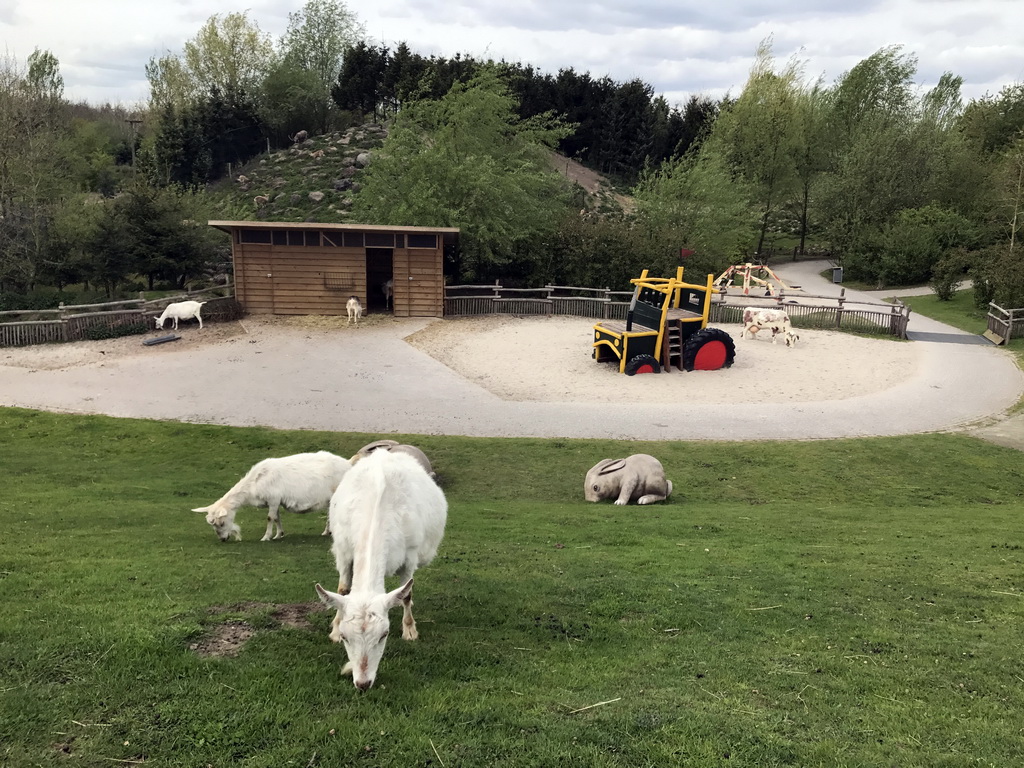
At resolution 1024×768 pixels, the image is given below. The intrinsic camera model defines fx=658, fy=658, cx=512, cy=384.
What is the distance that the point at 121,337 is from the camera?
2242 cm

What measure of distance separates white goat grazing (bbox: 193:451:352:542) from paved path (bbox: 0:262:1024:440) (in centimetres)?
539

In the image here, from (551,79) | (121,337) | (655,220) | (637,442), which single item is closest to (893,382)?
(637,442)

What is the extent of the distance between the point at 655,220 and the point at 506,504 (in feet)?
86.2

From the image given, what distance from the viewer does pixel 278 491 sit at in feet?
29.3

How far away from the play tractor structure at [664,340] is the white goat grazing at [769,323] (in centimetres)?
506

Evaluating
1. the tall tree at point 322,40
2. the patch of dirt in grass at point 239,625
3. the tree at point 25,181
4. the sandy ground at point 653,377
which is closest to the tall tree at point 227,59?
the tall tree at point 322,40

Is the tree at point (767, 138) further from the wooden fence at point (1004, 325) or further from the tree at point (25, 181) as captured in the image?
the tree at point (25, 181)

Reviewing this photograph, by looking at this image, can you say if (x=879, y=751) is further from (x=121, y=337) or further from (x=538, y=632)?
(x=121, y=337)

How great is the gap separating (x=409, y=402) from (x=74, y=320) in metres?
13.1

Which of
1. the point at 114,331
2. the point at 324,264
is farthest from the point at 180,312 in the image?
the point at 324,264

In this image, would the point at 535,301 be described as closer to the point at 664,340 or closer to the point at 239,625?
the point at 664,340

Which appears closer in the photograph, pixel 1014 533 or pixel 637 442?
pixel 1014 533

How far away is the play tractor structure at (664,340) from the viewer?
804 inches

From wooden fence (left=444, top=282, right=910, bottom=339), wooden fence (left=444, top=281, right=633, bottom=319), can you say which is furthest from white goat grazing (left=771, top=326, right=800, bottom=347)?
wooden fence (left=444, top=281, right=633, bottom=319)
